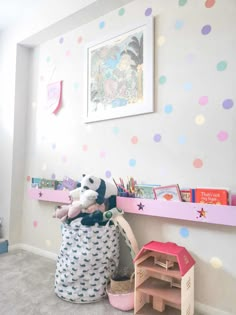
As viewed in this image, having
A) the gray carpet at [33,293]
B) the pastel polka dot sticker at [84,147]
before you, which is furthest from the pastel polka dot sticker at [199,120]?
the gray carpet at [33,293]

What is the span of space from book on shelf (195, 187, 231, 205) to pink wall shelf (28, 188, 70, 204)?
3.25ft

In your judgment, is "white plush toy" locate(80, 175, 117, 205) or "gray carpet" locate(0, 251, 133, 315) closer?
"gray carpet" locate(0, 251, 133, 315)

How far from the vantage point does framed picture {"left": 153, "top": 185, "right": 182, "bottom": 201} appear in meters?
1.41

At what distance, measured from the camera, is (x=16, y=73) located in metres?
2.40

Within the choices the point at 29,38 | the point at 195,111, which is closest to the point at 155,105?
the point at 195,111

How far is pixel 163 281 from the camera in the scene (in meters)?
1.42

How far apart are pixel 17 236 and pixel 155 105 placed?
179 cm

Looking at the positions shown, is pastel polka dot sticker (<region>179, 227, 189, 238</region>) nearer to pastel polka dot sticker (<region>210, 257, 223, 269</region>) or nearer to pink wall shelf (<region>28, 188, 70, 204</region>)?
pastel polka dot sticker (<region>210, 257, 223, 269</region>)

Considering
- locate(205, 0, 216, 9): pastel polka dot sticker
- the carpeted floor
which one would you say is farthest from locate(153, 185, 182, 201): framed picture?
locate(205, 0, 216, 9): pastel polka dot sticker

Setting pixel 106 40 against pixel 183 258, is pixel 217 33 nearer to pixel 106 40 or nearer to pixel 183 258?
pixel 106 40

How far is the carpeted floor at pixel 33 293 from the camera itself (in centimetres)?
132

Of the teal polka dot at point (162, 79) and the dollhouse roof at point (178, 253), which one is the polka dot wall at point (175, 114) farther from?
the dollhouse roof at point (178, 253)

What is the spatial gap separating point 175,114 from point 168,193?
1.55 feet

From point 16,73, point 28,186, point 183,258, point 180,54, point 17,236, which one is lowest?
point 17,236
